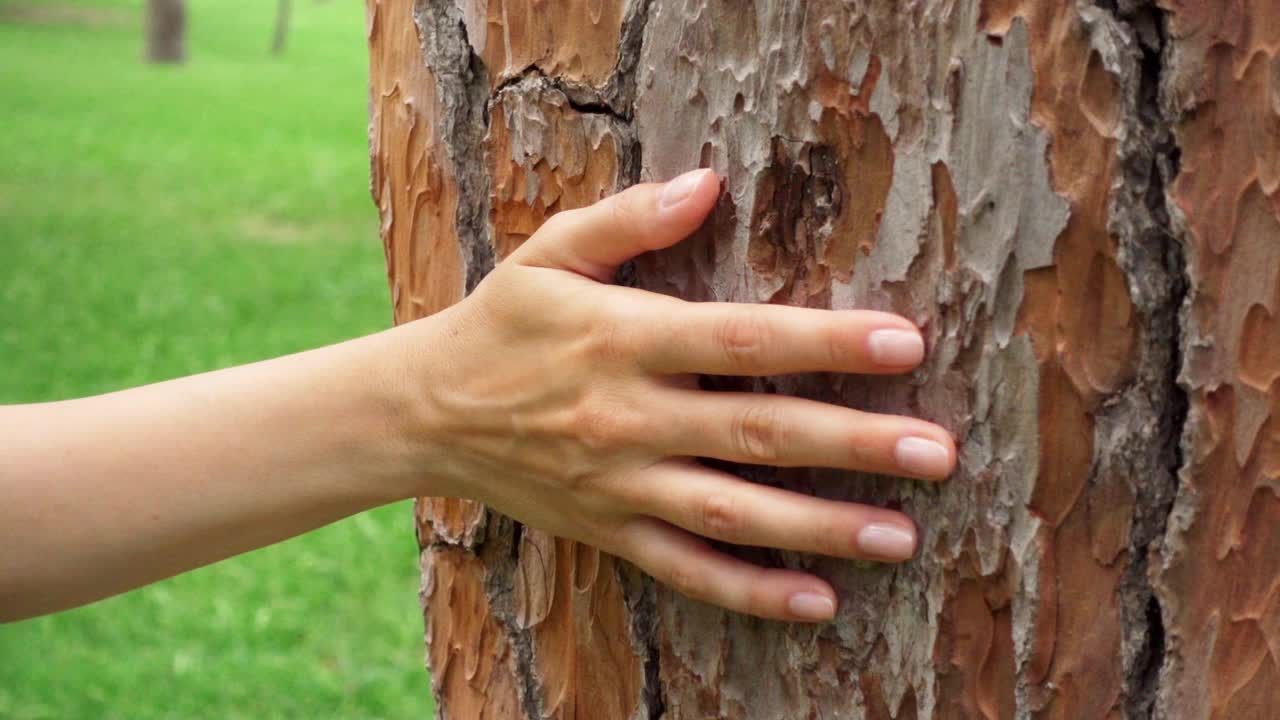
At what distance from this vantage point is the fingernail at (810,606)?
1.00 meters

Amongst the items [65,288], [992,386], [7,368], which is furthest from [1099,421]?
[65,288]

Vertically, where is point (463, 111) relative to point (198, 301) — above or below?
above

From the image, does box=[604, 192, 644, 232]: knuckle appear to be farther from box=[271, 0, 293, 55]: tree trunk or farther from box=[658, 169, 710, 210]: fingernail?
box=[271, 0, 293, 55]: tree trunk

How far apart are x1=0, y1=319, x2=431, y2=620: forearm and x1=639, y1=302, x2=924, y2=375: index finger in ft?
0.89

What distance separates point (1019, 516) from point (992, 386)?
0.10 metres

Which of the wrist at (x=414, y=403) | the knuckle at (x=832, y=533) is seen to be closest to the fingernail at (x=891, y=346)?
the knuckle at (x=832, y=533)

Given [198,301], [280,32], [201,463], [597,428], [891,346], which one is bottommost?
[198,301]

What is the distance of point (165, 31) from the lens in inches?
568

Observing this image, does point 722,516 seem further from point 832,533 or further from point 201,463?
point 201,463

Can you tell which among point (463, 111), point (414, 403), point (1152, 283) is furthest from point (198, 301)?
point (1152, 283)

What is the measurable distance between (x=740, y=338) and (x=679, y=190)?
14 centimetres

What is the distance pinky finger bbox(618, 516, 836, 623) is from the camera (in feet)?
3.29

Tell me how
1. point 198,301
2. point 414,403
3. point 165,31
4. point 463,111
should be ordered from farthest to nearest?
point 165,31 < point 198,301 < point 463,111 < point 414,403

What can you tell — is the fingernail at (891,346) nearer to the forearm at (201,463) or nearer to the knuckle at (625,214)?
the knuckle at (625,214)
